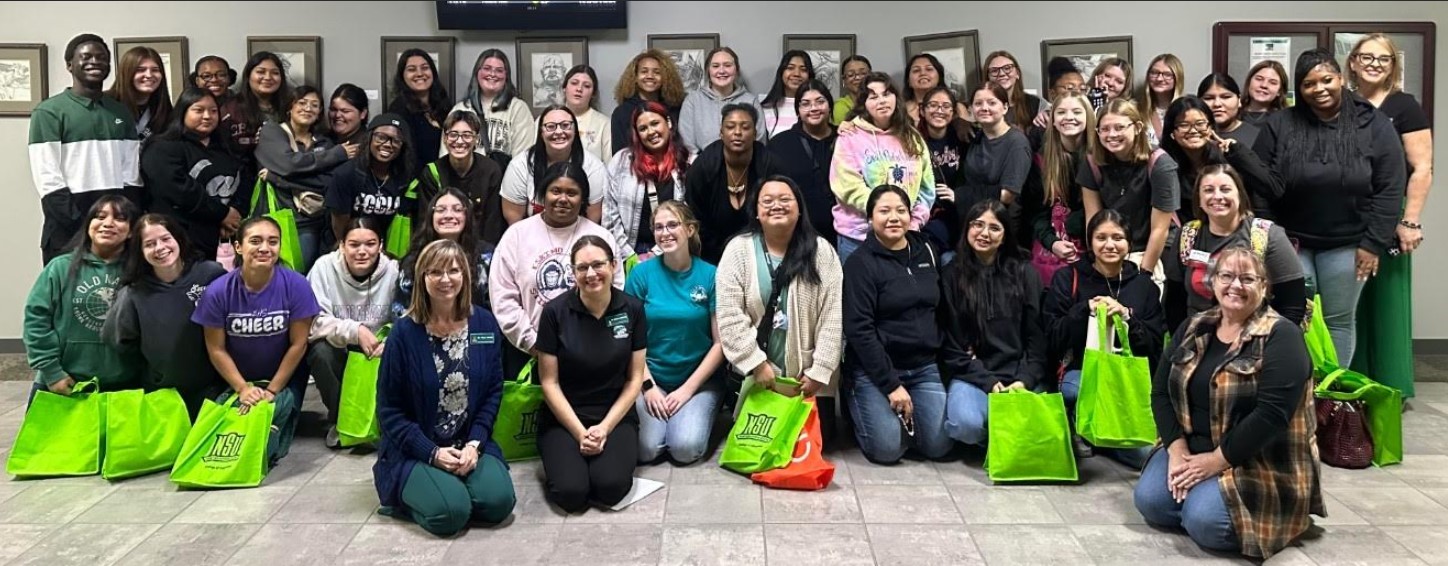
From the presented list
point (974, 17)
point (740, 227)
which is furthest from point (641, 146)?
point (974, 17)

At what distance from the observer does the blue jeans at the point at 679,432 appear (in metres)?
4.08

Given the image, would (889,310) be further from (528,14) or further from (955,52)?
(528,14)

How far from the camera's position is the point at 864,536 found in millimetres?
3330

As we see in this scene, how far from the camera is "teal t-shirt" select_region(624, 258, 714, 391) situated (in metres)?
4.21

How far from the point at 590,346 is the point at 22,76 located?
4.50 metres

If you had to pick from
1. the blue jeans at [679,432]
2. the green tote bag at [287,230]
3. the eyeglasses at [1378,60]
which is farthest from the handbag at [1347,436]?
the green tote bag at [287,230]

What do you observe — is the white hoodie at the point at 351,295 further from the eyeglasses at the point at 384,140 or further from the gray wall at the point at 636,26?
the gray wall at the point at 636,26

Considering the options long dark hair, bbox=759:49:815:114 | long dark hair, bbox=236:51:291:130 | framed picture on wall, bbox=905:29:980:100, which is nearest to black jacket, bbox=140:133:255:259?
long dark hair, bbox=236:51:291:130

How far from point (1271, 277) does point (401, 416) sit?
3.21 m

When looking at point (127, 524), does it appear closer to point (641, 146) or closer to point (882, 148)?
point (641, 146)

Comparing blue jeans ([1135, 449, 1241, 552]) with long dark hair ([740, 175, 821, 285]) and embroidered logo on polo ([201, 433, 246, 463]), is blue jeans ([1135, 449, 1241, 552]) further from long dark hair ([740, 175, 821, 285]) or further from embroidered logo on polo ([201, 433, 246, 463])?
embroidered logo on polo ([201, 433, 246, 463])

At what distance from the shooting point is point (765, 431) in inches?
155

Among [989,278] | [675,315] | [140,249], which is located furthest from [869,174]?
[140,249]

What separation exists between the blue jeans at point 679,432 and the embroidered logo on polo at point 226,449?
1.49 metres
